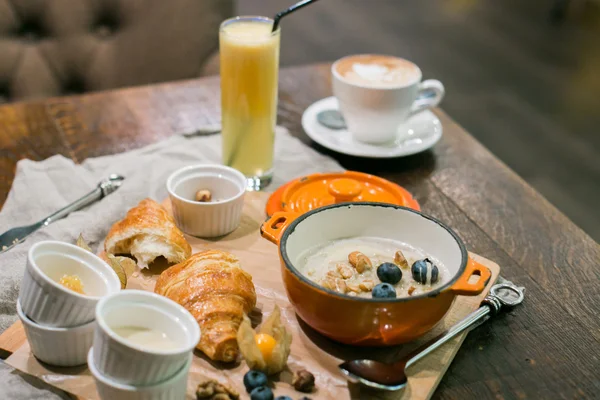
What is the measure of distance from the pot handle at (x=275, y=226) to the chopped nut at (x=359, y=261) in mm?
102

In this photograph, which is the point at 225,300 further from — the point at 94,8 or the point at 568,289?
the point at 94,8

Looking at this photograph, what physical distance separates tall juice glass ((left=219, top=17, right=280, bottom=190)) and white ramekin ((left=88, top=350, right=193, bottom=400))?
1.97 feet

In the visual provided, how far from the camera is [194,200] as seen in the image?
1.11m

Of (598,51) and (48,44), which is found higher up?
(48,44)

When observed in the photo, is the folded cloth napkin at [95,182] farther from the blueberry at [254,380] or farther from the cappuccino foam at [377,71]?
the blueberry at [254,380]

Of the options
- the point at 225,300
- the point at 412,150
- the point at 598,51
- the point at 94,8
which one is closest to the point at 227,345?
the point at 225,300

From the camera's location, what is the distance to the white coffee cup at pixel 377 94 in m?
1.33

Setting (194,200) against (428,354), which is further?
(194,200)

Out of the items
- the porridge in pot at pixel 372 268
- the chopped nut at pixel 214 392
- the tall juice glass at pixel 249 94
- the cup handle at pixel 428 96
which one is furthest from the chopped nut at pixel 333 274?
the cup handle at pixel 428 96

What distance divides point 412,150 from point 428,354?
613 mm

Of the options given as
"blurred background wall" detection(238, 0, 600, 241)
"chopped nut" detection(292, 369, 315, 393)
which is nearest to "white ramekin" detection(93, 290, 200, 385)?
"chopped nut" detection(292, 369, 315, 393)

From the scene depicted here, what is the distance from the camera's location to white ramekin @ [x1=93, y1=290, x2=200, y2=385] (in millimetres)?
651

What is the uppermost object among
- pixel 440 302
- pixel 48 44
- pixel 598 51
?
pixel 440 302

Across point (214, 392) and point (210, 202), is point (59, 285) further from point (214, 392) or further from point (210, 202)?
point (210, 202)
